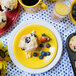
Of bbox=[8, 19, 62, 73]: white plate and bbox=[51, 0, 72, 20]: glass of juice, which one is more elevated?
bbox=[51, 0, 72, 20]: glass of juice

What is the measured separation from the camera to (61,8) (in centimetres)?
101

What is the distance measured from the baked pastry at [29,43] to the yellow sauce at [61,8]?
264mm

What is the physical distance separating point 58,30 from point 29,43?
26cm

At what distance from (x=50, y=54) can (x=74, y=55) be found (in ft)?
0.59

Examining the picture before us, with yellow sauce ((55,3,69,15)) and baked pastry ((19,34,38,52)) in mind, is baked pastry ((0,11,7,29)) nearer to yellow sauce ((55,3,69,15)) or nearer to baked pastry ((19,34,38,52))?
baked pastry ((19,34,38,52))

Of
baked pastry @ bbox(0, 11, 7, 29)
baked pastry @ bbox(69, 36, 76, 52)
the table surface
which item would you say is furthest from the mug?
baked pastry @ bbox(69, 36, 76, 52)

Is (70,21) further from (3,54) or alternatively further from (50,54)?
(3,54)

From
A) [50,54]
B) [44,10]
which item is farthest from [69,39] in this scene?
[44,10]

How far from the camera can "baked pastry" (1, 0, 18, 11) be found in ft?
3.26

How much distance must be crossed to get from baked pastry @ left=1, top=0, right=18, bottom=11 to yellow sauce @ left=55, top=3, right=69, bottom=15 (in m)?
0.31

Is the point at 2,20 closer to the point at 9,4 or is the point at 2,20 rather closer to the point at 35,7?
the point at 9,4

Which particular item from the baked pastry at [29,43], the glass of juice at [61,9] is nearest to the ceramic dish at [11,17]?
the baked pastry at [29,43]

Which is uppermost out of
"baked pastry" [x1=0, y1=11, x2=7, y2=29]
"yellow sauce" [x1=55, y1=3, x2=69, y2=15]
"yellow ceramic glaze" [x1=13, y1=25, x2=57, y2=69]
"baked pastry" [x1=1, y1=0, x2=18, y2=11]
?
"baked pastry" [x1=1, y1=0, x2=18, y2=11]

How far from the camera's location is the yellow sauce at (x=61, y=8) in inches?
39.0
